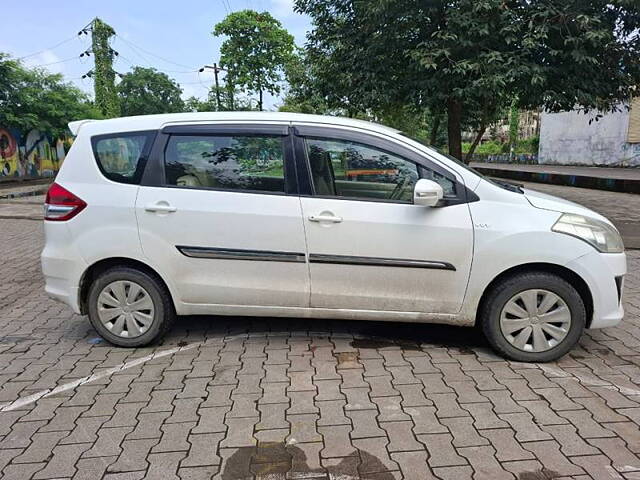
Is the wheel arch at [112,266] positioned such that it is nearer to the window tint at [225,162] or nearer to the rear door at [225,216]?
the rear door at [225,216]

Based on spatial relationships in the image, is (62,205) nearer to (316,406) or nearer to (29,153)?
(316,406)

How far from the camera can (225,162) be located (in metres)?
3.77

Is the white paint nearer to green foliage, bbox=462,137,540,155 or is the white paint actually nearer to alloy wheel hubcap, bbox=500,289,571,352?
alloy wheel hubcap, bbox=500,289,571,352

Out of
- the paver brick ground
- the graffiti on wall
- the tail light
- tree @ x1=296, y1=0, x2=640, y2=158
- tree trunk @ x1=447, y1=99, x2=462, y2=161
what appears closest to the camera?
the paver brick ground

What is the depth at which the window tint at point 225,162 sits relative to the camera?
371cm

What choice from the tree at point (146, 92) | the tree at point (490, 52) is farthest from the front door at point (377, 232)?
the tree at point (146, 92)

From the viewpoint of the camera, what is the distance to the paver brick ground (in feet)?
8.16

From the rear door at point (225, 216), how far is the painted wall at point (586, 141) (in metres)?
27.8

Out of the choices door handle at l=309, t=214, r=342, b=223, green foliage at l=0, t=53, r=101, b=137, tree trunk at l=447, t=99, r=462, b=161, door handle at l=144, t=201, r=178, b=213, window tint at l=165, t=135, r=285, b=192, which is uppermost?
green foliage at l=0, t=53, r=101, b=137

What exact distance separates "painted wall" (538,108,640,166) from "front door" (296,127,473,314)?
27.5 meters

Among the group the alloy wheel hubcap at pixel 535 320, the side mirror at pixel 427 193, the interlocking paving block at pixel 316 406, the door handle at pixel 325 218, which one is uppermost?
the side mirror at pixel 427 193

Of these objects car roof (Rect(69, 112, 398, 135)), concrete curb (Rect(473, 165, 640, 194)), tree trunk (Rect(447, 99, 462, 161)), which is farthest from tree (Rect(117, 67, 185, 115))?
car roof (Rect(69, 112, 398, 135))

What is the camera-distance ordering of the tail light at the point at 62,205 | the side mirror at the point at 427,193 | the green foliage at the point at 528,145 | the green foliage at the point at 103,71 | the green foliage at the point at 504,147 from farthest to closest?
1. the green foliage at the point at 504,147
2. the green foliage at the point at 528,145
3. the green foliage at the point at 103,71
4. the tail light at the point at 62,205
5. the side mirror at the point at 427,193

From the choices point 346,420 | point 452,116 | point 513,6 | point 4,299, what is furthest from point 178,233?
point 452,116
